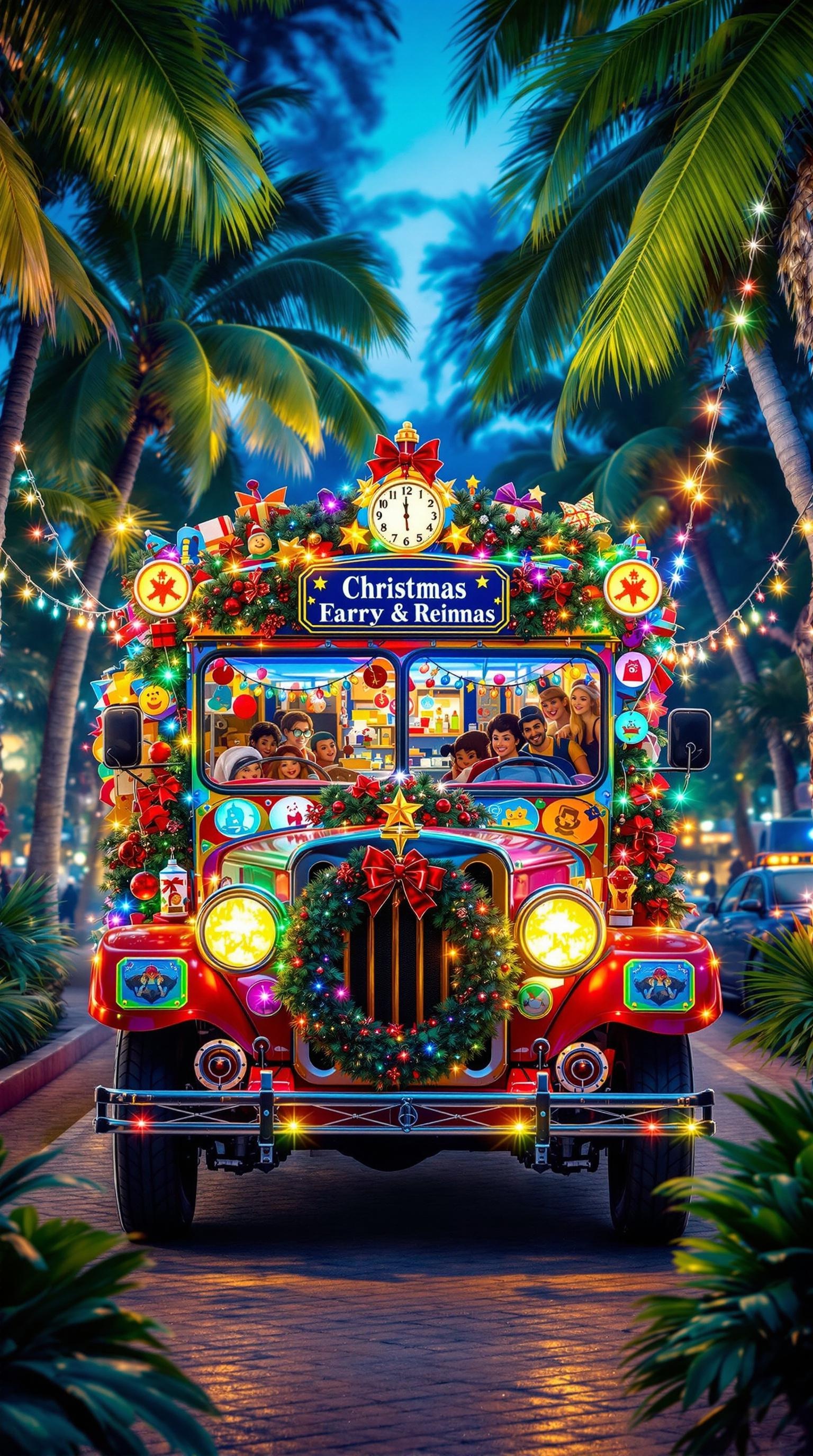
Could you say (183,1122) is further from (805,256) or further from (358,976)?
(805,256)

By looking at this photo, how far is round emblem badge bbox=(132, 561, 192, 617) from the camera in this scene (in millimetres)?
7508

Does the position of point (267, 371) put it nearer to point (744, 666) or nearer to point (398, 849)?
point (398, 849)

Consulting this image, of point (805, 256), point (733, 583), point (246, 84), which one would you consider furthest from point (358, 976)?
point (733, 583)

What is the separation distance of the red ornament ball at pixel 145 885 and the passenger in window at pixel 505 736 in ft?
5.65

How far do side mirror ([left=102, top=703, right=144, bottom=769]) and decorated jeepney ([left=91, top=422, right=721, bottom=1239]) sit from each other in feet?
0.04

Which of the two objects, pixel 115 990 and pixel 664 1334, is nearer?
pixel 664 1334

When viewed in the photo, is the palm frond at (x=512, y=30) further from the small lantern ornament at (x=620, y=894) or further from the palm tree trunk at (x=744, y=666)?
the palm tree trunk at (x=744, y=666)

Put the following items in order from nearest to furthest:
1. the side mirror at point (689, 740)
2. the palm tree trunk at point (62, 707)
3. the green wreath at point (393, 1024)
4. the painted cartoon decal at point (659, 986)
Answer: the green wreath at point (393, 1024) < the painted cartoon decal at point (659, 986) < the side mirror at point (689, 740) < the palm tree trunk at point (62, 707)

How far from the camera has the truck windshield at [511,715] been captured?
743 centimetres

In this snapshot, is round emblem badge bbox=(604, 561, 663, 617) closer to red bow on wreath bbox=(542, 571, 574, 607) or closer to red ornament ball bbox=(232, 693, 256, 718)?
red bow on wreath bbox=(542, 571, 574, 607)

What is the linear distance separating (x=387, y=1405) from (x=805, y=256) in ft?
29.0

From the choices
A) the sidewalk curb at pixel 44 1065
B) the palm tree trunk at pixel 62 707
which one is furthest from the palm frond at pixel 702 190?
the palm tree trunk at pixel 62 707

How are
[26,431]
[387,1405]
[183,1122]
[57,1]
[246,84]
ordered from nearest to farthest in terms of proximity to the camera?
[387,1405]
[183,1122]
[57,1]
[26,431]
[246,84]

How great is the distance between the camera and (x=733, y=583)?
43438mm
